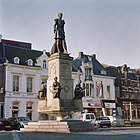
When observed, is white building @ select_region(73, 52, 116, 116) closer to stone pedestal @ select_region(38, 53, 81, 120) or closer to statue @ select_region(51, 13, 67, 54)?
statue @ select_region(51, 13, 67, 54)

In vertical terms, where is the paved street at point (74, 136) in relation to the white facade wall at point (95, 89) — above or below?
below

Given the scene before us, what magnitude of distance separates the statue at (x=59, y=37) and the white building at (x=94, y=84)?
26835 millimetres

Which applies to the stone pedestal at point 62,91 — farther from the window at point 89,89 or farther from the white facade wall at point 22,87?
the window at point 89,89

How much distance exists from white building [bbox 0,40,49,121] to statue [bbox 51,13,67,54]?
792 inches

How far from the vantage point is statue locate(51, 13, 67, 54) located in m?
20.0

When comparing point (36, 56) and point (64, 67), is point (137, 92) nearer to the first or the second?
point (36, 56)

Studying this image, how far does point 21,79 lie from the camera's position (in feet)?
134

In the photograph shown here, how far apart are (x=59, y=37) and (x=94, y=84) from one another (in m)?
30.4

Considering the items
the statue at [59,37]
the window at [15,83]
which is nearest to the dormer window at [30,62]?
the window at [15,83]

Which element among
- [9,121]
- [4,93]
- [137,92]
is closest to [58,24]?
[9,121]

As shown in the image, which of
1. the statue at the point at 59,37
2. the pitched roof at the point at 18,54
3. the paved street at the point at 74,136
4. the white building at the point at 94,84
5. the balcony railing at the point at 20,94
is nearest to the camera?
the paved street at the point at 74,136

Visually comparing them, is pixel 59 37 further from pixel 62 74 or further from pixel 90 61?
pixel 90 61

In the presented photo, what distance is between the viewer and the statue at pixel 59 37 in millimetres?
20006

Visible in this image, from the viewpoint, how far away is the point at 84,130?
55.5 feet
